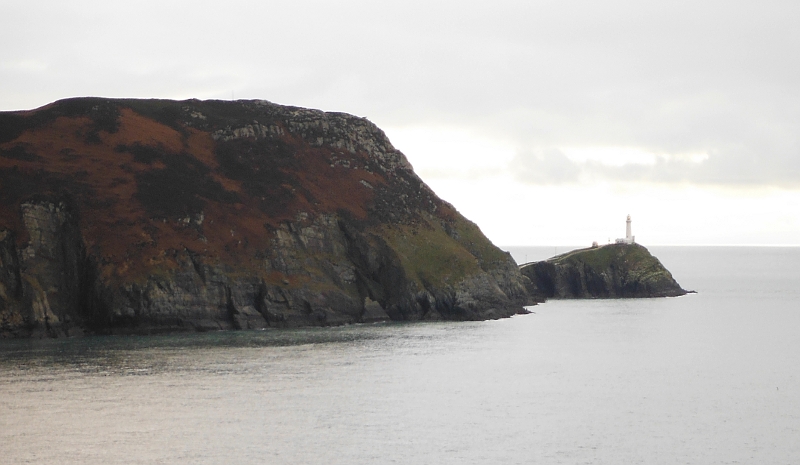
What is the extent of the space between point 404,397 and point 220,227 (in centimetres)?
5406

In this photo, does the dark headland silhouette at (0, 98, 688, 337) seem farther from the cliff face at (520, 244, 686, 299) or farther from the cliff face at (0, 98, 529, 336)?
the cliff face at (520, 244, 686, 299)

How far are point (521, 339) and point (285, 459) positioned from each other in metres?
57.1

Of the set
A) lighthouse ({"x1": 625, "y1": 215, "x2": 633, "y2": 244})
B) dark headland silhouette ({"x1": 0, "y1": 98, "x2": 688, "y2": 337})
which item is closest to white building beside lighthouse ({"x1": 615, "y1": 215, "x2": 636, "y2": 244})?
lighthouse ({"x1": 625, "y1": 215, "x2": 633, "y2": 244})

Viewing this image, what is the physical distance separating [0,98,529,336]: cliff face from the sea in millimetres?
5331

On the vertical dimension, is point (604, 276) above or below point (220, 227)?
below

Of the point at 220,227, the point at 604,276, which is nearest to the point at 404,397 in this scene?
the point at 220,227

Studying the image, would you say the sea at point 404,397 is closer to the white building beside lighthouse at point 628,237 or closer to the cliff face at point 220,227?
the cliff face at point 220,227

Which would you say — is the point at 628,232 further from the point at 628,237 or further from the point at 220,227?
the point at 220,227

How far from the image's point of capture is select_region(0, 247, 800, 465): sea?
54844 mm

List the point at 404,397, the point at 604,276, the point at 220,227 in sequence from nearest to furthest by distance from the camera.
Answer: the point at 404,397 < the point at 220,227 < the point at 604,276

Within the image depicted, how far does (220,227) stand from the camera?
389 ft

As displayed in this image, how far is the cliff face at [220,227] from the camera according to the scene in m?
106

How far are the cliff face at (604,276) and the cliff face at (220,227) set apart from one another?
31.9 meters

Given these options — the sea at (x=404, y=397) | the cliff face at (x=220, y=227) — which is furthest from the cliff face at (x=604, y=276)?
the sea at (x=404, y=397)
